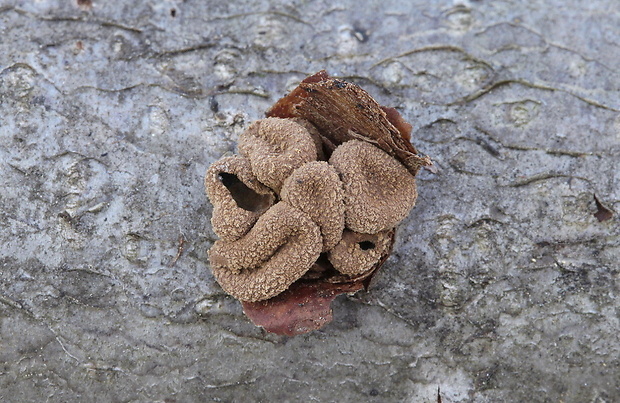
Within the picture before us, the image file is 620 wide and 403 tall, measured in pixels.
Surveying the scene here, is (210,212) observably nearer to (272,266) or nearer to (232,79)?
(272,266)

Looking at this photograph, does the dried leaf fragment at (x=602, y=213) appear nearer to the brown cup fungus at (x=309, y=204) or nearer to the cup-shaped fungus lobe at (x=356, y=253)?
the brown cup fungus at (x=309, y=204)

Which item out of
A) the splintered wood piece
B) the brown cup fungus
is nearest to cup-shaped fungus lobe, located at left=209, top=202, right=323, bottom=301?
the brown cup fungus

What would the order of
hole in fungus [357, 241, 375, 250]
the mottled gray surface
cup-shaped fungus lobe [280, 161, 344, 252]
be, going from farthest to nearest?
the mottled gray surface
hole in fungus [357, 241, 375, 250]
cup-shaped fungus lobe [280, 161, 344, 252]

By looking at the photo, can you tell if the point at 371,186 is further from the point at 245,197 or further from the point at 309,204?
the point at 245,197

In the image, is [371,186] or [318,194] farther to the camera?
[371,186]

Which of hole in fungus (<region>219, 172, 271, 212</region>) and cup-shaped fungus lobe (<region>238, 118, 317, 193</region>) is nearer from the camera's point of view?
cup-shaped fungus lobe (<region>238, 118, 317, 193</region>)

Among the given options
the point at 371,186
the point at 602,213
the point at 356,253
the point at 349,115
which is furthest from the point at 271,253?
the point at 602,213

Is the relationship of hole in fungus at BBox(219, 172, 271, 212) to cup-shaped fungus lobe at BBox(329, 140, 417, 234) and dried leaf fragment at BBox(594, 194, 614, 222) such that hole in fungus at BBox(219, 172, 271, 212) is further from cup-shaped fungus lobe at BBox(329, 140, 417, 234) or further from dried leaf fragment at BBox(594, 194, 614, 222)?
dried leaf fragment at BBox(594, 194, 614, 222)

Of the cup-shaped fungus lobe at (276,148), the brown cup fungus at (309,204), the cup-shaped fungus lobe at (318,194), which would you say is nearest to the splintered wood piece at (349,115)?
the brown cup fungus at (309,204)
